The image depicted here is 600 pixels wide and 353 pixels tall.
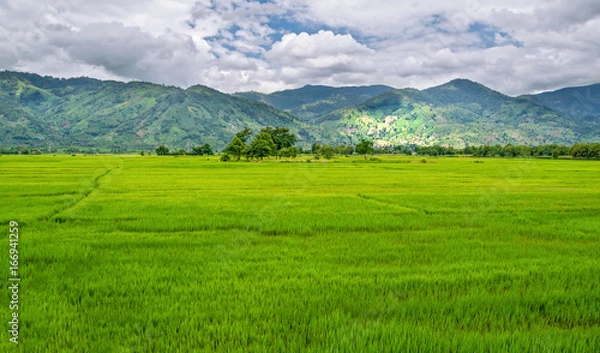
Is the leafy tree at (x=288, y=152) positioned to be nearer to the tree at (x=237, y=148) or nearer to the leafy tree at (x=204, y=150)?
the tree at (x=237, y=148)

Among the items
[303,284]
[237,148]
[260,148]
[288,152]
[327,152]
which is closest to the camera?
[303,284]

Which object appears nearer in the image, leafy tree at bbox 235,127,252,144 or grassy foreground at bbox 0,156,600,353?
grassy foreground at bbox 0,156,600,353

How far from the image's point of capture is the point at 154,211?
20031 mm

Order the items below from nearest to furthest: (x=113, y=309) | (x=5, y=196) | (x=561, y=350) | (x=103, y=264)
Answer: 1. (x=561, y=350)
2. (x=113, y=309)
3. (x=103, y=264)
4. (x=5, y=196)

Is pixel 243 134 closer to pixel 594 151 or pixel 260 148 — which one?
pixel 260 148

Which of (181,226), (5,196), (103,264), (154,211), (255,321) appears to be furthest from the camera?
(5,196)

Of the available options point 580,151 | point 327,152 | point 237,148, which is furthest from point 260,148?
point 580,151

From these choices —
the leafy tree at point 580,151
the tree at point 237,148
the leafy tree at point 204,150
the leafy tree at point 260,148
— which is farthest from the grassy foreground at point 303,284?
the leafy tree at point 204,150

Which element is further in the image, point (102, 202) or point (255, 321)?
point (102, 202)

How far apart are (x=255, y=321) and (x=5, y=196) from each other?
95.0 ft

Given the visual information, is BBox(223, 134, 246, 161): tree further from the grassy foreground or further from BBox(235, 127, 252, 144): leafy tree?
the grassy foreground

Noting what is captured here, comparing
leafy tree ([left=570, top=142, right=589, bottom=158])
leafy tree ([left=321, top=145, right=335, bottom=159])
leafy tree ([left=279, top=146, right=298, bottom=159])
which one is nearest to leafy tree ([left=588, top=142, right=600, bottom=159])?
leafy tree ([left=570, top=142, right=589, bottom=158])

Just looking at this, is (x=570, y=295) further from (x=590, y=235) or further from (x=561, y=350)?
(x=590, y=235)

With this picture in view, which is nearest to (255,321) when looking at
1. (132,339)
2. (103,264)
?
(132,339)
